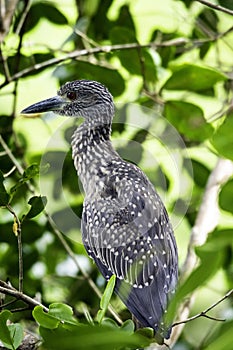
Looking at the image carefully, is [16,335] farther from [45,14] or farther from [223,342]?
[45,14]

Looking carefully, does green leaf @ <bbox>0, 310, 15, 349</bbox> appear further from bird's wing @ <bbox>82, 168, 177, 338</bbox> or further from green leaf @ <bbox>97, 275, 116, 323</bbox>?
bird's wing @ <bbox>82, 168, 177, 338</bbox>

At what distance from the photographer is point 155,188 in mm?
1377

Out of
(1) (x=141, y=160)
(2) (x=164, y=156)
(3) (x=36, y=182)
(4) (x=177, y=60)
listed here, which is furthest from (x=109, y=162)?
(4) (x=177, y=60)

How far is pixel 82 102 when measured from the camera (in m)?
1.36

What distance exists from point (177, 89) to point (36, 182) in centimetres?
52

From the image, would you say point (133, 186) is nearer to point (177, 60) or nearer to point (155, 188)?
point (155, 188)

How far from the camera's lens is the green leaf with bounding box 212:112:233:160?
374 millimetres

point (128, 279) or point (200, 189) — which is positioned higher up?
point (128, 279)

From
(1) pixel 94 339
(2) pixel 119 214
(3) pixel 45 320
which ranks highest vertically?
(1) pixel 94 339

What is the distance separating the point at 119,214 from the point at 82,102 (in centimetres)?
23

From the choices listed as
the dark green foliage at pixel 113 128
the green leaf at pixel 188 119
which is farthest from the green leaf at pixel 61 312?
the green leaf at pixel 188 119

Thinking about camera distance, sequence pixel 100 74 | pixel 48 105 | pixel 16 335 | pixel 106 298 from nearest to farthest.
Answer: pixel 106 298 → pixel 16 335 → pixel 48 105 → pixel 100 74

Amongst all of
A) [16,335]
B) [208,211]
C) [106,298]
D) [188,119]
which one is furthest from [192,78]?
[106,298]

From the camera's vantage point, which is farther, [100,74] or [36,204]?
[100,74]
